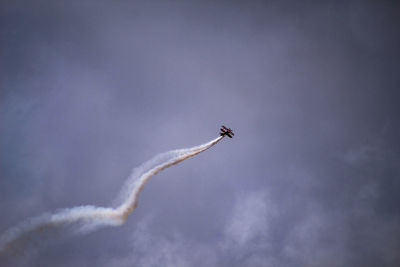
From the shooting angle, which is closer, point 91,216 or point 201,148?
point 91,216

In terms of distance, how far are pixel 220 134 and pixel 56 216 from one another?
43.2 meters

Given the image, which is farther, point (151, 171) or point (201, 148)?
point (201, 148)

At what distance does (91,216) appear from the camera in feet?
198

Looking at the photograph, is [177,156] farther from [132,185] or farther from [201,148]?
[132,185]

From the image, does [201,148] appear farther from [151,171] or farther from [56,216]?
[56,216]

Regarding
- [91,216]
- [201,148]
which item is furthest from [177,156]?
[91,216]

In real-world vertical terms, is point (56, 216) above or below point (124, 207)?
above

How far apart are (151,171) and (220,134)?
783 inches

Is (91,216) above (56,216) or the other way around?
the other way around

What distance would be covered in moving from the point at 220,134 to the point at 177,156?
12544 mm

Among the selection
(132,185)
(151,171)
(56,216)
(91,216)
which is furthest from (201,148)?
(56,216)

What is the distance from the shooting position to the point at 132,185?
205 ft

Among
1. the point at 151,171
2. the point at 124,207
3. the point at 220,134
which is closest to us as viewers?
the point at 124,207

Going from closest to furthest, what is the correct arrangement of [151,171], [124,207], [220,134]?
[124,207] → [151,171] → [220,134]
